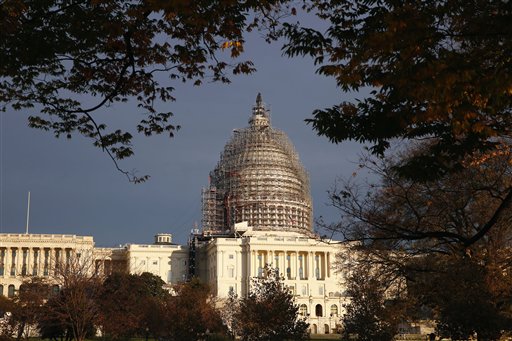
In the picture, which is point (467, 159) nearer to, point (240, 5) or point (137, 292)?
point (240, 5)

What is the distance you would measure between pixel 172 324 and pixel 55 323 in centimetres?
996

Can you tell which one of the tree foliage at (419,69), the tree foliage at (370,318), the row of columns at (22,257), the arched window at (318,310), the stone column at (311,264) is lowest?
the tree foliage at (370,318)

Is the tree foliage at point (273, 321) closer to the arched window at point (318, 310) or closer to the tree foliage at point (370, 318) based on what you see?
the tree foliage at point (370, 318)

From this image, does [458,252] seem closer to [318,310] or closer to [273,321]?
[273,321]

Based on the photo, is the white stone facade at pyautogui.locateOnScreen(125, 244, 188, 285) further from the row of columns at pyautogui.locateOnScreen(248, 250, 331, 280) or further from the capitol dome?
the row of columns at pyautogui.locateOnScreen(248, 250, 331, 280)

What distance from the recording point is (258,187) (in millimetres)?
125875

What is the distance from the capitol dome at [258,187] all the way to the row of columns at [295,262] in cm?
648

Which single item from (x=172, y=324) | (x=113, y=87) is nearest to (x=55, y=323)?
(x=172, y=324)

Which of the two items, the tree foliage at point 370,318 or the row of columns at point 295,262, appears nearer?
the tree foliage at point 370,318

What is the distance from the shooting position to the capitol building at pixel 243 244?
382ft

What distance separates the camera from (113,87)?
651 inches

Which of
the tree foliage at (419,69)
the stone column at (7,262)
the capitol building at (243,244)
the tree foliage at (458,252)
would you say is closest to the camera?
the tree foliage at (419,69)

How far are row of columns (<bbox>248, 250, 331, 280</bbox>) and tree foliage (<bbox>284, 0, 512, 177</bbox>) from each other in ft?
339

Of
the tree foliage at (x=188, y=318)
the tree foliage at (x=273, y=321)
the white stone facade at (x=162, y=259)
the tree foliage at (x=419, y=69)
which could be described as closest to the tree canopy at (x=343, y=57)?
the tree foliage at (x=419, y=69)
